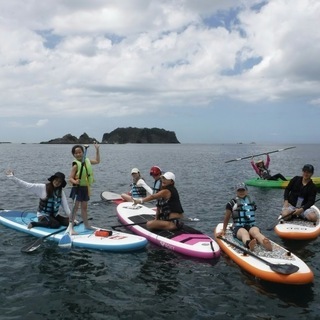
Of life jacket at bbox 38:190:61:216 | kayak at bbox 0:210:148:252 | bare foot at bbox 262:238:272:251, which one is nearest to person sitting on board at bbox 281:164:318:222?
bare foot at bbox 262:238:272:251

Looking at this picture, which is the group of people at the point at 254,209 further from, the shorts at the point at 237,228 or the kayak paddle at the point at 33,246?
the kayak paddle at the point at 33,246

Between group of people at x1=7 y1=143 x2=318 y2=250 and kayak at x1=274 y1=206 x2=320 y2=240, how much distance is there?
37 cm

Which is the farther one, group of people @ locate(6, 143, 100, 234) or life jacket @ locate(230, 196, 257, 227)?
group of people @ locate(6, 143, 100, 234)

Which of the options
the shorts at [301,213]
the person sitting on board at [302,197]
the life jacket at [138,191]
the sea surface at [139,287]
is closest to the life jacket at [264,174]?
the life jacket at [138,191]

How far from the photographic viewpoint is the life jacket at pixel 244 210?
9227 mm

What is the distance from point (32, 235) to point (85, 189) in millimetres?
2412

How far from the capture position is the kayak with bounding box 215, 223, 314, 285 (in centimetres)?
727

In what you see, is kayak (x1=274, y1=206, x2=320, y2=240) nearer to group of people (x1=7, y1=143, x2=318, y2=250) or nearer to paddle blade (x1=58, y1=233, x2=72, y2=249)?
group of people (x1=7, y1=143, x2=318, y2=250)

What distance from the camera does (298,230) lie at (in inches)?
419

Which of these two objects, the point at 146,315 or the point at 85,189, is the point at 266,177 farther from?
the point at 146,315

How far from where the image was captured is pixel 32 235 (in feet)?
36.1

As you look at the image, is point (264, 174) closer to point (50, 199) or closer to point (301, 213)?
point (301, 213)

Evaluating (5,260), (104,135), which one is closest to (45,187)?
(5,260)

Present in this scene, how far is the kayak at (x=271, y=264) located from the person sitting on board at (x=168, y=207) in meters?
1.66
